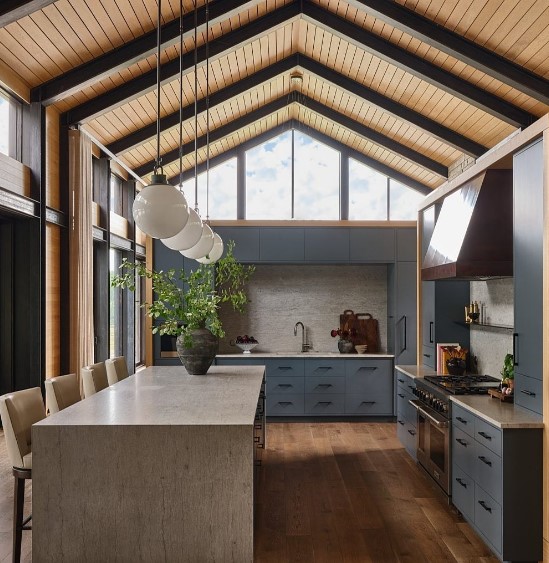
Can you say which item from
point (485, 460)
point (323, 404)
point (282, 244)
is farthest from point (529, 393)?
point (282, 244)

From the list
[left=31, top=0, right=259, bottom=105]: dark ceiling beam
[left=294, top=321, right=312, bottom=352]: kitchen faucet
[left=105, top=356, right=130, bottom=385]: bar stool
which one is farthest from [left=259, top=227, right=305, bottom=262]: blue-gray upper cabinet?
[left=31, top=0, right=259, bottom=105]: dark ceiling beam

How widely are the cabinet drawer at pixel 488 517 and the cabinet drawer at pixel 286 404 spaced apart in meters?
3.87

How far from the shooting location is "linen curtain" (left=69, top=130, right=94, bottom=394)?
546cm

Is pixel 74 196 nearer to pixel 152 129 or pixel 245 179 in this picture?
pixel 152 129

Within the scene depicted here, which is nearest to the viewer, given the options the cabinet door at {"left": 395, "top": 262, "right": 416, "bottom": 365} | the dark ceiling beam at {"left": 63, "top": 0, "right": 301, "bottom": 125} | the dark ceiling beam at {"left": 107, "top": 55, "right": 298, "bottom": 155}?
the dark ceiling beam at {"left": 63, "top": 0, "right": 301, "bottom": 125}

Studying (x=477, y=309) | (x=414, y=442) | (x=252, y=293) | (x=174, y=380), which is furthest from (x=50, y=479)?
(x=252, y=293)

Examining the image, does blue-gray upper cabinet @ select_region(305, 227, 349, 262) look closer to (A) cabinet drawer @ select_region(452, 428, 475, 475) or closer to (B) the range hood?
(B) the range hood

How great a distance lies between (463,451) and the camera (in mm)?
3857

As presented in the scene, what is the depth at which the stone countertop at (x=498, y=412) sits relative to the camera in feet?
10.4

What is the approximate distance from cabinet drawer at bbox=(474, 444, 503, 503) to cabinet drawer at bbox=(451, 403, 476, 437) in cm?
15

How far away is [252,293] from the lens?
26.6 ft

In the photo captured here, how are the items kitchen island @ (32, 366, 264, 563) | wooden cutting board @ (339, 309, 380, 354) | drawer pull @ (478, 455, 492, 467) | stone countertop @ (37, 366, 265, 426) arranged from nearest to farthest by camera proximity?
kitchen island @ (32, 366, 264, 563), stone countertop @ (37, 366, 265, 426), drawer pull @ (478, 455, 492, 467), wooden cutting board @ (339, 309, 380, 354)

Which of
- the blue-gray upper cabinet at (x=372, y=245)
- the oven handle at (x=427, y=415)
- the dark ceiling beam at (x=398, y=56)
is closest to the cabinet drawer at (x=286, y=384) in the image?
the blue-gray upper cabinet at (x=372, y=245)

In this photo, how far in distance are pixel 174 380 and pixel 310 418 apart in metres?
3.46
